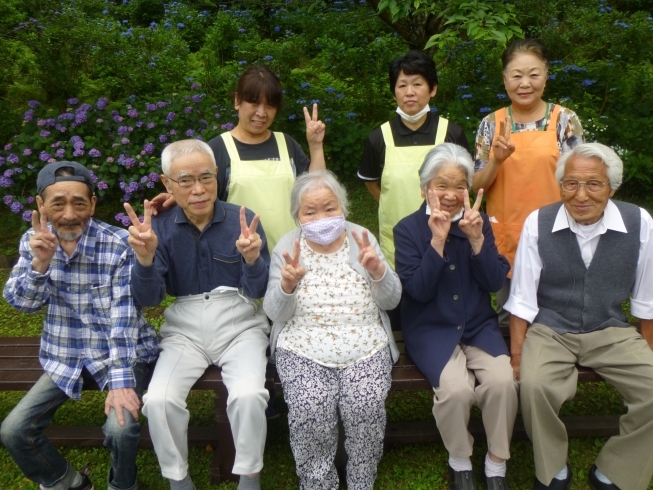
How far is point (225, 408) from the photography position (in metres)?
2.97

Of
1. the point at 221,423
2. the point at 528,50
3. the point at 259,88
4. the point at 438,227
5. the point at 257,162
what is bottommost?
the point at 221,423

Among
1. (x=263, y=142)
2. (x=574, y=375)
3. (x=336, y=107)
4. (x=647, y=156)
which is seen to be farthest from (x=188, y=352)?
(x=647, y=156)

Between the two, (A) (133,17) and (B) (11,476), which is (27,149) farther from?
(A) (133,17)

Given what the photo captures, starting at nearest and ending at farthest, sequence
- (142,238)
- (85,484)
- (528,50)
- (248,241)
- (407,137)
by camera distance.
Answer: (142,238), (248,241), (85,484), (528,50), (407,137)

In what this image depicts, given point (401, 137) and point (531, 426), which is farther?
point (401, 137)

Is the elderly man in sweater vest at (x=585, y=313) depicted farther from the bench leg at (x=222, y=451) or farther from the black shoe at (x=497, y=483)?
the bench leg at (x=222, y=451)

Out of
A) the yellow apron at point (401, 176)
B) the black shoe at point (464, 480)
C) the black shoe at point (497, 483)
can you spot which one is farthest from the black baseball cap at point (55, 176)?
the black shoe at point (497, 483)

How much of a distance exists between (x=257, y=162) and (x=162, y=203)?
0.57m

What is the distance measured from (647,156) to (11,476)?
574cm

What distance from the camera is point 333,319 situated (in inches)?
112

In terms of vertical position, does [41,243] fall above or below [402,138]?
below

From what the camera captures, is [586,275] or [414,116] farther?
Result: [414,116]

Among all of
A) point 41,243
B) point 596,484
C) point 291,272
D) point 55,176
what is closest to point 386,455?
point 596,484

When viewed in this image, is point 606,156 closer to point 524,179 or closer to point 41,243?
point 524,179
